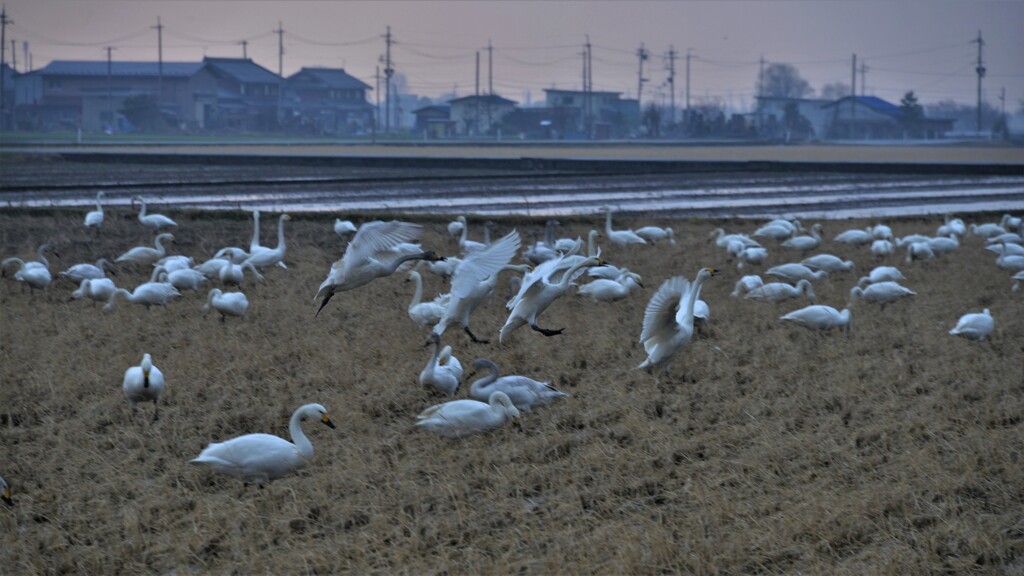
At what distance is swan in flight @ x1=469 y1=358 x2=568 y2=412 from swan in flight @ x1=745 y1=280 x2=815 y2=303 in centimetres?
437

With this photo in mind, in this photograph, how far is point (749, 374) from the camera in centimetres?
846

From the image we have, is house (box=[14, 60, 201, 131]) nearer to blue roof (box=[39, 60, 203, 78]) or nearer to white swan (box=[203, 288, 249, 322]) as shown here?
blue roof (box=[39, 60, 203, 78])

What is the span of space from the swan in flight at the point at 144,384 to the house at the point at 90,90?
3013 inches

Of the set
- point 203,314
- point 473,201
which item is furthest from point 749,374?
point 473,201

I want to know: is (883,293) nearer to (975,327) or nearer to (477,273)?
(975,327)

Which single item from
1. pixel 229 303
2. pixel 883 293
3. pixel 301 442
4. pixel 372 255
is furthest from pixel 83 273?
pixel 883 293

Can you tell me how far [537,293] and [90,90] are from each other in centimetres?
7923

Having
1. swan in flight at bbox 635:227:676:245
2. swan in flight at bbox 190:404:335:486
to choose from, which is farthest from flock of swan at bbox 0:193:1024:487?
swan in flight at bbox 635:227:676:245

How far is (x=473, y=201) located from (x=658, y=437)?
17.9 metres

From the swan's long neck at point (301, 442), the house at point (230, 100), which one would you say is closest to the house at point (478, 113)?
the house at point (230, 100)

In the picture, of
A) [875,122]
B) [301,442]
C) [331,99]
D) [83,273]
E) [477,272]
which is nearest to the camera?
[301,442]

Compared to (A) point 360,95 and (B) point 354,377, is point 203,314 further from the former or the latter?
(A) point 360,95

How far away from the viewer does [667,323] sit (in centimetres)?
820

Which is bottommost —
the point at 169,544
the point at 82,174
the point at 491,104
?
the point at 169,544
